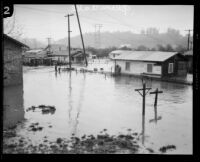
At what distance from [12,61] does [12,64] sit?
0.67 meters

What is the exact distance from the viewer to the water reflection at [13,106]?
11594mm

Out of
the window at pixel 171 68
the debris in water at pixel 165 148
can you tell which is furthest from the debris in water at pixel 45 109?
the window at pixel 171 68

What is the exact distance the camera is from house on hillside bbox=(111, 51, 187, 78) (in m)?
26.9

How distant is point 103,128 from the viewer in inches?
418

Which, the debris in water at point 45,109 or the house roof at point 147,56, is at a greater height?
the house roof at point 147,56

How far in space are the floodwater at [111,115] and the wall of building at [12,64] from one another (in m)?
1.96

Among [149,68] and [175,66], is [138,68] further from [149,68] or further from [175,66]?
[175,66]

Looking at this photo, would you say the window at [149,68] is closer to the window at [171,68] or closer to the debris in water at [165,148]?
the window at [171,68]

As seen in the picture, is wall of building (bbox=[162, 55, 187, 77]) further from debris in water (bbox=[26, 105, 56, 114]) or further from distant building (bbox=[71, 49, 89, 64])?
distant building (bbox=[71, 49, 89, 64])

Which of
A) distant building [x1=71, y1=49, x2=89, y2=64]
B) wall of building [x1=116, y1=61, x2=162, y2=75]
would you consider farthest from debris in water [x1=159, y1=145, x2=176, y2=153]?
distant building [x1=71, y1=49, x2=89, y2=64]

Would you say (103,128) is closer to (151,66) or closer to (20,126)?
(20,126)
